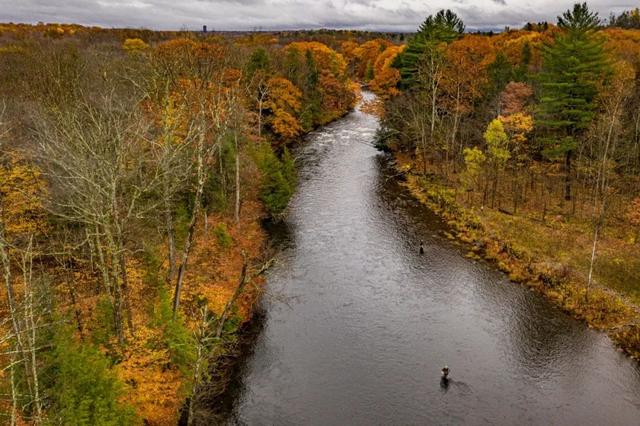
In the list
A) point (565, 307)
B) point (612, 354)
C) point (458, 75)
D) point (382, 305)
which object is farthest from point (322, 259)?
point (458, 75)

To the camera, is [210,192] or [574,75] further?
[574,75]

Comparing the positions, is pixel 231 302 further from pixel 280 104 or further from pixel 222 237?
pixel 280 104

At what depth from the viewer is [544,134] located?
5316 cm

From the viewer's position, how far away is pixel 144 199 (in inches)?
1251

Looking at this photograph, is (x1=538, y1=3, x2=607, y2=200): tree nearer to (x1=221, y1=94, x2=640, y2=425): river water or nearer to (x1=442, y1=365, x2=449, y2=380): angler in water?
(x1=221, y1=94, x2=640, y2=425): river water

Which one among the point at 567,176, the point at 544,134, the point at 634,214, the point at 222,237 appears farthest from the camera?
the point at 544,134

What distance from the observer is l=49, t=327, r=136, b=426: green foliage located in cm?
1482

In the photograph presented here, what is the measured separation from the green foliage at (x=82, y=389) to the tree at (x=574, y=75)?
40.8 m

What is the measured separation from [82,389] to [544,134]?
50.7 metres

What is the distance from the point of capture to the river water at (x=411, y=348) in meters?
23.2

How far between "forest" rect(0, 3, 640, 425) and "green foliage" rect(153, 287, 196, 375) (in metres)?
0.09

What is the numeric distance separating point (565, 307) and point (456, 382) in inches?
415

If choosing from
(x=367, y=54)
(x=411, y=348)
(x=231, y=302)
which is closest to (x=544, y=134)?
(x=411, y=348)

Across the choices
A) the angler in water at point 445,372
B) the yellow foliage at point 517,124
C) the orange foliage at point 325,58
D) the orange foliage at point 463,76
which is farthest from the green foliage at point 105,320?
the orange foliage at point 325,58
